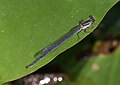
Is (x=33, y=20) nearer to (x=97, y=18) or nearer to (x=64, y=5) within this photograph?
(x=64, y=5)

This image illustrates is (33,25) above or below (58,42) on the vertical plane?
above

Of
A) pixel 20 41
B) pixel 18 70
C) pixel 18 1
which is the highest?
pixel 18 1

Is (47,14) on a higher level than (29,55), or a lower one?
higher

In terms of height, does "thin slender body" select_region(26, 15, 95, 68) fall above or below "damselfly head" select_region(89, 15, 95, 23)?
below

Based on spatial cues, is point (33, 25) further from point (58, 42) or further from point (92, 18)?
point (92, 18)

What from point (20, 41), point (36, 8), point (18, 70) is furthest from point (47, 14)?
point (18, 70)

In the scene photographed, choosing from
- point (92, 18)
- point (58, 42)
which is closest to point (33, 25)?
Result: point (58, 42)

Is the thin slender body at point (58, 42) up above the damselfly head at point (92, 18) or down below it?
below
